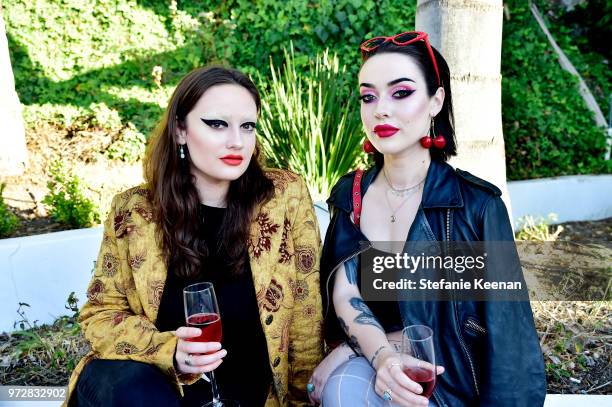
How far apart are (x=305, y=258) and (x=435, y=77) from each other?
37.5 inches

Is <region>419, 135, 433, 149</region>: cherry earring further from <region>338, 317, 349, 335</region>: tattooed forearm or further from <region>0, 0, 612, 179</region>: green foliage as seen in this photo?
<region>0, 0, 612, 179</region>: green foliage

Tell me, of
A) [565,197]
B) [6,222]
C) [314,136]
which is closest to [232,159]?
[314,136]

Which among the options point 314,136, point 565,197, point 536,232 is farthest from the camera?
point 565,197

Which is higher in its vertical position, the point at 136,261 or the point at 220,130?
the point at 220,130

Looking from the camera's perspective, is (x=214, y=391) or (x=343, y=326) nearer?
(x=214, y=391)

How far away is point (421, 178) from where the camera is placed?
225 centimetres

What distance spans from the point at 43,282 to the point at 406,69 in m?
3.18

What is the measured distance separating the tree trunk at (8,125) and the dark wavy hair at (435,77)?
14.6ft

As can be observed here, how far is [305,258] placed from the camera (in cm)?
243

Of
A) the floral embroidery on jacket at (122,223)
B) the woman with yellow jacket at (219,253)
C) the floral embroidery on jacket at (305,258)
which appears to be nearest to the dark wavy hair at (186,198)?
the woman with yellow jacket at (219,253)

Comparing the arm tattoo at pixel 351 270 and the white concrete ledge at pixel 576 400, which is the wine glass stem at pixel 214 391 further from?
the white concrete ledge at pixel 576 400

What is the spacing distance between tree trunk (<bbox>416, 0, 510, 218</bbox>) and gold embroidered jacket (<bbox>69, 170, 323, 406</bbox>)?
135 centimetres

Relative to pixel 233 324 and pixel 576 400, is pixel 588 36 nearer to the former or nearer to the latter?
pixel 576 400

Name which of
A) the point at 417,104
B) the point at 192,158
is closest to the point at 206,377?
the point at 192,158
